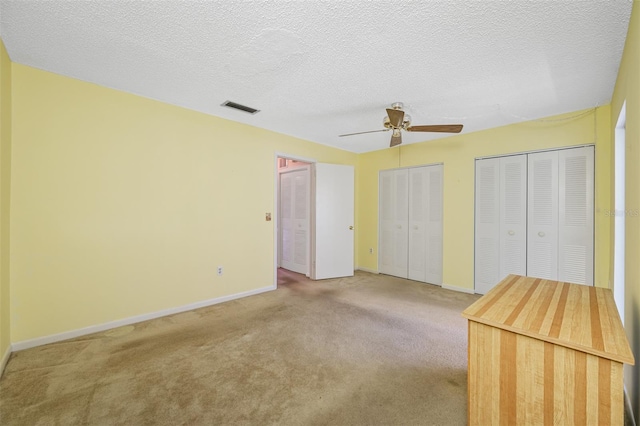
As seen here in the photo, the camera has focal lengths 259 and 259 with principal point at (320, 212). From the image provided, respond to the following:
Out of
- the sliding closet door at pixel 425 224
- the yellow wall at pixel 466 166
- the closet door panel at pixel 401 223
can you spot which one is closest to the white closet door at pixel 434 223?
the sliding closet door at pixel 425 224

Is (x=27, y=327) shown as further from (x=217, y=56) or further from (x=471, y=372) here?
(x=471, y=372)

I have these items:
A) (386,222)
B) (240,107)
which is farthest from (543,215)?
(240,107)

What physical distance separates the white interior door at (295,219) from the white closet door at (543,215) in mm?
3223

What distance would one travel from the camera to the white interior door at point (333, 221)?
14.8 ft

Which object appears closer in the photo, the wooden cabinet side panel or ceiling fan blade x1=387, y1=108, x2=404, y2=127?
the wooden cabinet side panel

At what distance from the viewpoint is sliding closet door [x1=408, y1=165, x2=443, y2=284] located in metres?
4.23

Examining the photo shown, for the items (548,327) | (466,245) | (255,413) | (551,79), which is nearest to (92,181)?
(255,413)

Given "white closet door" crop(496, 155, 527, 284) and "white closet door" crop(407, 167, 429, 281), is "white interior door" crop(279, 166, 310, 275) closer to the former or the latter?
"white closet door" crop(407, 167, 429, 281)

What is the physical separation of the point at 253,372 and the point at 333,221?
9.92 ft

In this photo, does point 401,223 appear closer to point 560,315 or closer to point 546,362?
point 560,315

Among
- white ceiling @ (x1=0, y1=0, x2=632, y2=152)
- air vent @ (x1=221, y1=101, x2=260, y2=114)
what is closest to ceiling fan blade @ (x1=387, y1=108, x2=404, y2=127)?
white ceiling @ (x1=0, y1=0, x2=632, y2=152)

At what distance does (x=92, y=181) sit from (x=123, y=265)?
881mm

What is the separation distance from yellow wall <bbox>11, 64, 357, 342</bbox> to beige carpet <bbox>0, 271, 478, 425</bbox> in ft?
1.17

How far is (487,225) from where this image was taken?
371 centimetres
